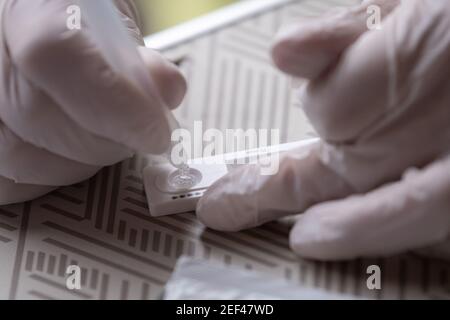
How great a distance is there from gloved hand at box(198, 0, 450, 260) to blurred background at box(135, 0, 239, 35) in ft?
1.74

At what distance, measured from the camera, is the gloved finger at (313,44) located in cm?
62

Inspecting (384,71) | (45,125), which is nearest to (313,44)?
(384,71)

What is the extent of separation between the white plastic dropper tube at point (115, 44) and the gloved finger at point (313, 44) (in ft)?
0.45

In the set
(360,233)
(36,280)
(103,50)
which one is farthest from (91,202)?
(360,233)

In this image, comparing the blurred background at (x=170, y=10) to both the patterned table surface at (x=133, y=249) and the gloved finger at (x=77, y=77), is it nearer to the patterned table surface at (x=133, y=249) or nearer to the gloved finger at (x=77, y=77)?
the patterned table surface at (x=133, y=249)

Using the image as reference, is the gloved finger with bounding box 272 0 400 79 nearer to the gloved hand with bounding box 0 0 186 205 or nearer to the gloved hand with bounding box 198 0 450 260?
the gloved hand with bounding box 198 0 450 260

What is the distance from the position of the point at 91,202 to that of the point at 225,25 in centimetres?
39

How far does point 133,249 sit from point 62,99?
20cm

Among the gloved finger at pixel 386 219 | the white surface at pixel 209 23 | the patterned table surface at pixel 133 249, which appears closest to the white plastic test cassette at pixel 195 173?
the patterned table surface at pixel 133 249

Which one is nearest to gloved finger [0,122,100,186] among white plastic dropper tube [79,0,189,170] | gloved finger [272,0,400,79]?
white plastic dropper tube [79,0,189,170]

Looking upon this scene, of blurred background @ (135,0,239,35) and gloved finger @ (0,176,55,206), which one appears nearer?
gloved finger @ (0,176,55,206)

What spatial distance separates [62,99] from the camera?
648 mm

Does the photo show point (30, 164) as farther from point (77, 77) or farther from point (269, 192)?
point (269, 192)

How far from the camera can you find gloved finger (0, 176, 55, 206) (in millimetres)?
754
